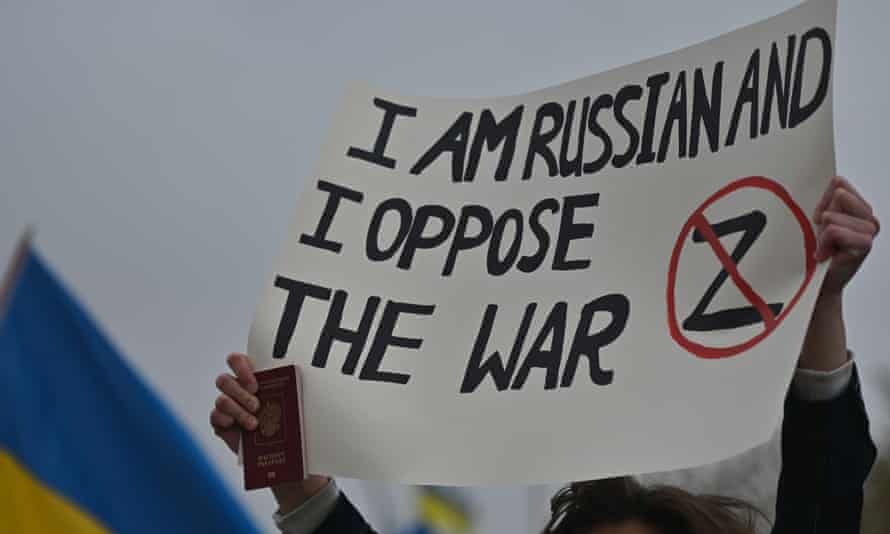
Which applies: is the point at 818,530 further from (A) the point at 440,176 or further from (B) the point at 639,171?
(A) the point at 440,176

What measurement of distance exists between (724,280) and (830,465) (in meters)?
0.35

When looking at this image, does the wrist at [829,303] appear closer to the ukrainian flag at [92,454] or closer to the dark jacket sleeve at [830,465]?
the dark jacket sleeve at [830,465]

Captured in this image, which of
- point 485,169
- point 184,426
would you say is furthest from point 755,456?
point 485,169

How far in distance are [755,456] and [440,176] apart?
5.36 m

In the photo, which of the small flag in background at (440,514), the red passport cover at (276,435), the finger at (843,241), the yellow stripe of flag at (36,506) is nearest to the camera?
the finger at (843,241)

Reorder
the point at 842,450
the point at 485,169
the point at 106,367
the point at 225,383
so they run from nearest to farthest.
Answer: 1. the point at 842,450
2. the point at 225,383
3. the point at 485,169
4. the point at 106,367

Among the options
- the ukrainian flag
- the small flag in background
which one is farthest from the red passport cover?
the small flag in background

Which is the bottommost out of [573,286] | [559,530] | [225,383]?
[559,530]

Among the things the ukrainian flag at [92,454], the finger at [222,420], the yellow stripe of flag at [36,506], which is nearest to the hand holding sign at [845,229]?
the finger at [222,420]

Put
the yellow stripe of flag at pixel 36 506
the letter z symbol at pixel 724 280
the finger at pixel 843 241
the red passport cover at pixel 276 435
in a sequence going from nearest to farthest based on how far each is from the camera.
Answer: the finger at pixel 843 241 → the letter z symbol at pixel 724 280 → the red passport cover at pixel 276 435 → the yellow stripe of flag at pixel 36 506

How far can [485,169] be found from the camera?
2973mm

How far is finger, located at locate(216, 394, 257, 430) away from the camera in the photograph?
2713 millimetres

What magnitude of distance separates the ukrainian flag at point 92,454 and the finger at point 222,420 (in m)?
1.51

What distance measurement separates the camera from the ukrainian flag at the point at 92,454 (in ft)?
13.8
